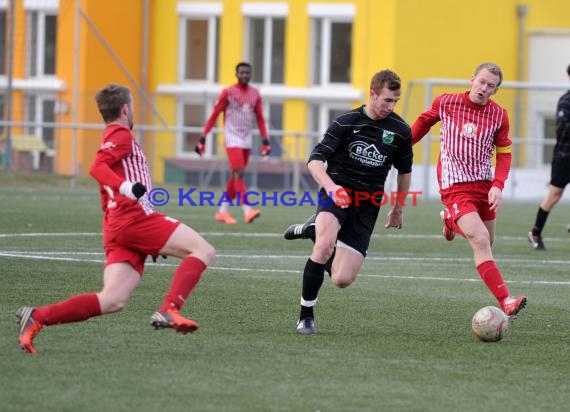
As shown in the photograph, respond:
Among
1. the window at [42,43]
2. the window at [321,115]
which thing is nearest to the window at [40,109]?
the window at [42,43]

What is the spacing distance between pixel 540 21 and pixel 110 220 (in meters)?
29.7

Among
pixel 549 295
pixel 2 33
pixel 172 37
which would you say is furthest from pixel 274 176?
pixel 549 295

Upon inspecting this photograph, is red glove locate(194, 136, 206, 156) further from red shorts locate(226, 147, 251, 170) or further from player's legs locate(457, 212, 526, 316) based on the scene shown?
player's legs locate(457, 212, 526, 316)

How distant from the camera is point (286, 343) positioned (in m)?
8.54

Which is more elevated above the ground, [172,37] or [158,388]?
[172,37]

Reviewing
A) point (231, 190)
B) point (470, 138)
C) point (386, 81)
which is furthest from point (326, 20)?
point (386, 81)

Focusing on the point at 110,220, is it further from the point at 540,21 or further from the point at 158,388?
the point at 540,21

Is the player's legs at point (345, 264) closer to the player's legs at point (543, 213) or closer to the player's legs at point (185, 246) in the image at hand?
the player's legs at point (185, 246)

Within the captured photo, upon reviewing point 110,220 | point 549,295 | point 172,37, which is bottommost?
point 549,295

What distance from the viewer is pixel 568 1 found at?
1448 inches

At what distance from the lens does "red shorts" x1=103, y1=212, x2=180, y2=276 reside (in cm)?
799

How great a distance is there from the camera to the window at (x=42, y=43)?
36.8m

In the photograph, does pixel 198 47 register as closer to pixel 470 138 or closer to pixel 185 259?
pixel 470 138

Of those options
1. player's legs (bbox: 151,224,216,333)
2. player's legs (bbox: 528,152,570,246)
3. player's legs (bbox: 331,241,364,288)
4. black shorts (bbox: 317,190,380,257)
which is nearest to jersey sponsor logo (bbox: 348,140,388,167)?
black shorts (bbox: 317,190,380,257)
